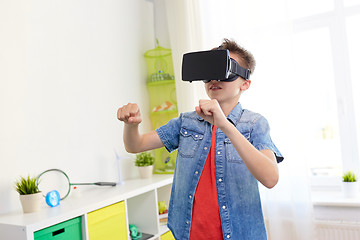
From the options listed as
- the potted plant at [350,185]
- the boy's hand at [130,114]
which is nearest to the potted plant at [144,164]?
the potted plant at [350,185]

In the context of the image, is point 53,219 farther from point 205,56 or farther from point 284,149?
point 284,149

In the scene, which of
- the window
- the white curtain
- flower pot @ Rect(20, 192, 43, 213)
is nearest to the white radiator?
the white curtain

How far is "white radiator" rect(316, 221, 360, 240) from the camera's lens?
2.19 meters

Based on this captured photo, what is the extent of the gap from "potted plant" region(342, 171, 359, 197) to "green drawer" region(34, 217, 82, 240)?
1.67 m

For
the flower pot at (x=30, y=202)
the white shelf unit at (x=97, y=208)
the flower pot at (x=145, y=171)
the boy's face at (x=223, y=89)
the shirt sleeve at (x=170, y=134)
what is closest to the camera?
the boy's face at (x=223, y=89)

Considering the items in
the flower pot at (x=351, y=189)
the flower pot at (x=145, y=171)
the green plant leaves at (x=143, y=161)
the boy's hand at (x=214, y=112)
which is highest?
the boy's hand at (x=214, y=112)

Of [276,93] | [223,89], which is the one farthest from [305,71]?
[223,89]

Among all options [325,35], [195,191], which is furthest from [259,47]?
[195,191]

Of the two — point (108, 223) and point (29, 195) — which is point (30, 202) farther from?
point (108, 223)

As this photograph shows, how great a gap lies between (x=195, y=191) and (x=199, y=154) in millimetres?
123

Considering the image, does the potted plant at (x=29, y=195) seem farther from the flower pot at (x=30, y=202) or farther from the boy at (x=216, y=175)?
the boy at (x=216, y=175)

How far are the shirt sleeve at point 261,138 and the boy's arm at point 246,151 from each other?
94 mm

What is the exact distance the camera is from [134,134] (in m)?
1.21

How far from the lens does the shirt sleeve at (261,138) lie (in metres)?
1.12
